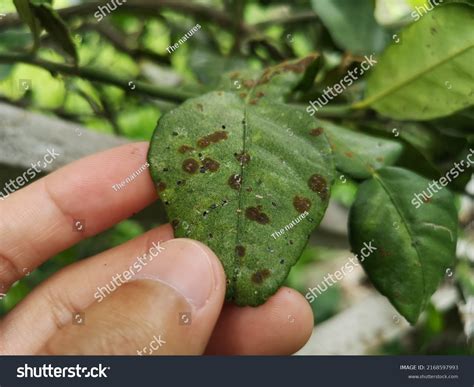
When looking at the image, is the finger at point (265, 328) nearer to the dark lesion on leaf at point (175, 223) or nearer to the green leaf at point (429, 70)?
the dark lesion on leaf at point (175, 223)

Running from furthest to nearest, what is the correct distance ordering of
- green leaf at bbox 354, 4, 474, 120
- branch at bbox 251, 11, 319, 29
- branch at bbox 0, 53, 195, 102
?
branch at bbox 251, 11, 319, 29, branch at bbox 0, 53, 195, 102, green leaf at bbox 354, 4, 474, 120

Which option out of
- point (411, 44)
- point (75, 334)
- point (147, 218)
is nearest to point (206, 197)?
point (75, 334)

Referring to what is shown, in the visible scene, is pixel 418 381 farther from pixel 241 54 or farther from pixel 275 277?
pixel 241 54

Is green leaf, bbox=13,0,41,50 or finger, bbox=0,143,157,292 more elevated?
green leaf, bbox=13,0,41,50
